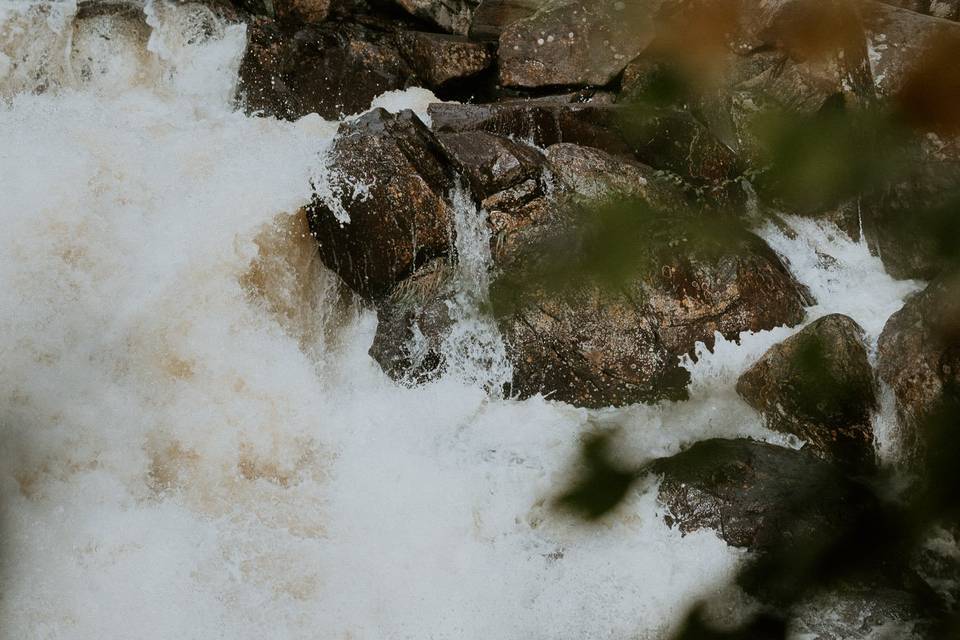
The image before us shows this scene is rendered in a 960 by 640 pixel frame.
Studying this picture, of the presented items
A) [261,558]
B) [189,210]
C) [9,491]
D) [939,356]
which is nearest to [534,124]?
[189,210]

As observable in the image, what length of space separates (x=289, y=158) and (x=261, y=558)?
10.2ft

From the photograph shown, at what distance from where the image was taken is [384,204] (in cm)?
595

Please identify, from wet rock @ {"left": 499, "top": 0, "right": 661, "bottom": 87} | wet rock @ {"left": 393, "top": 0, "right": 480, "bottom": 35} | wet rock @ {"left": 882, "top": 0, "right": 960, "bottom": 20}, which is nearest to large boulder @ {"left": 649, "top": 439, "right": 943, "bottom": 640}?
wet rock @ {"left": 499, "top": 0, "right": 661, "bottom": 87}

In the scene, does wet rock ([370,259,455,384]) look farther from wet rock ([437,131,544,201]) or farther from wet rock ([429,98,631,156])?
wet rock ([429,98,631,156])

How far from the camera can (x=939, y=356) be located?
4.88 metres

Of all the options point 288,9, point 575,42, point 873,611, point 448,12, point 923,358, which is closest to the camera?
point 873,611

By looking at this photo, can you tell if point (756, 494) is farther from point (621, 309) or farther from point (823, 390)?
point (621, 309)

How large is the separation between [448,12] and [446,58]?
3.40ft

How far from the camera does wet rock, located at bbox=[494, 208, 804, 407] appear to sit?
228 inches

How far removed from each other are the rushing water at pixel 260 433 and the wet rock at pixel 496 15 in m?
2.73

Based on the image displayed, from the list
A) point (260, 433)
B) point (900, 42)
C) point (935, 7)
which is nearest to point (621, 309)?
point (260, 433)

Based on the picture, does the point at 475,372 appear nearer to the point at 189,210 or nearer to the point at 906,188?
the point at 189,210

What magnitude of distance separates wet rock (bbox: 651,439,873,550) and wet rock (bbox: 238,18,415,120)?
195 inches

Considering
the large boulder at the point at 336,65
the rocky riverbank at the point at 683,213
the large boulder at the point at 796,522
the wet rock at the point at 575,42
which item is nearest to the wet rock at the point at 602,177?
the rocky riverbank at the point at 683,213
